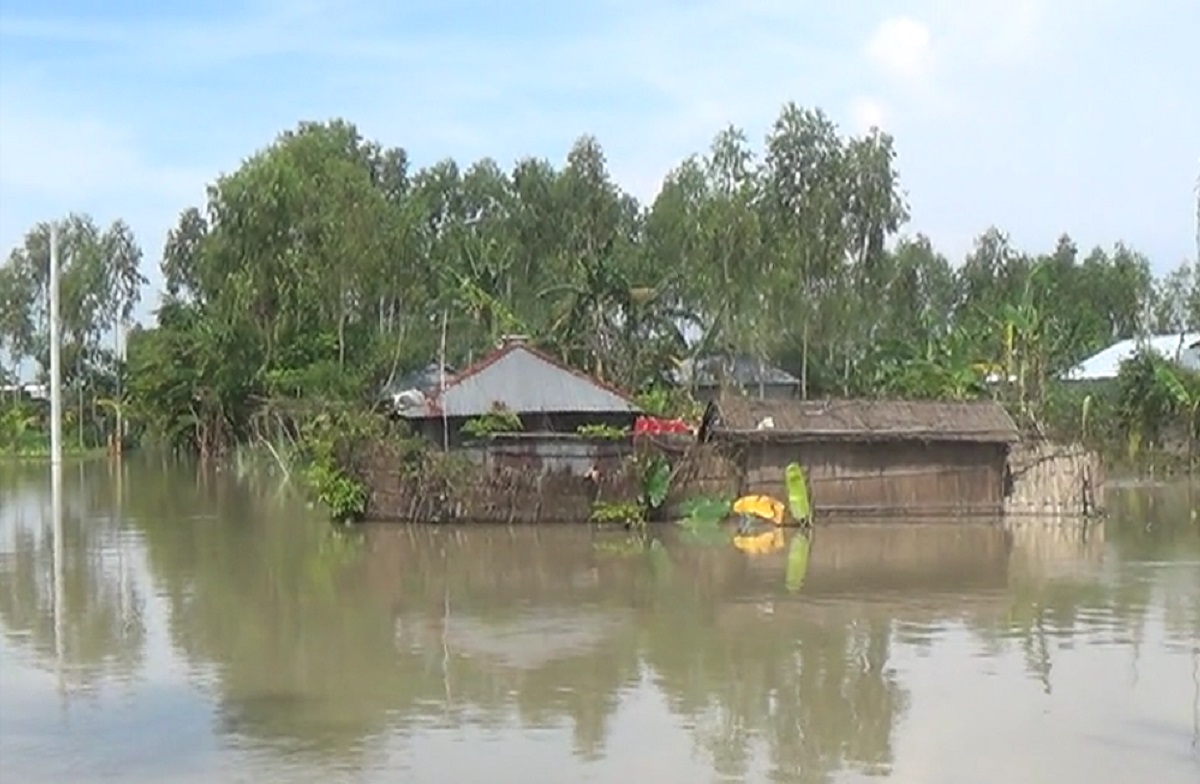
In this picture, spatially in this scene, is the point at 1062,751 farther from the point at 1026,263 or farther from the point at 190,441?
the point at 1026,263

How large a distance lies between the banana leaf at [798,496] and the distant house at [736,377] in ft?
36.5

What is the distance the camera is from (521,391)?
80.3 ft

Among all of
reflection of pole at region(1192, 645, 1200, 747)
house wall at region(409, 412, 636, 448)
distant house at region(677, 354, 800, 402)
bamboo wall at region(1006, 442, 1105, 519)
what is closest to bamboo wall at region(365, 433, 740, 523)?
house wall at region(409, 412, 636, 448)

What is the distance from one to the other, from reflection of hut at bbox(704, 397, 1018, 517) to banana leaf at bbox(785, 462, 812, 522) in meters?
0.42

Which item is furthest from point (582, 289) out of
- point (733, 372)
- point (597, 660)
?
point (597, 660)

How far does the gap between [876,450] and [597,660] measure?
38.3 ft

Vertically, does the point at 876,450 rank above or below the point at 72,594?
above

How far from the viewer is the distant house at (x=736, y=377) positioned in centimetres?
3694

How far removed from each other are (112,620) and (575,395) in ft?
39.2

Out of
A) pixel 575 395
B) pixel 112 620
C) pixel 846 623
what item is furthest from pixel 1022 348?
pixel 112 620

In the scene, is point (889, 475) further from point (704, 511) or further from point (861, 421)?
point (704, 511)

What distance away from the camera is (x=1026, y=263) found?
5503 centimetres

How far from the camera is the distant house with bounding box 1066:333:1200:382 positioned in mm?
38884

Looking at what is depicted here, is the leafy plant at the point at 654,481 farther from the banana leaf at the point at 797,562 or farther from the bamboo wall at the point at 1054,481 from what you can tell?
the bamboo wall at the point at 1054,481
